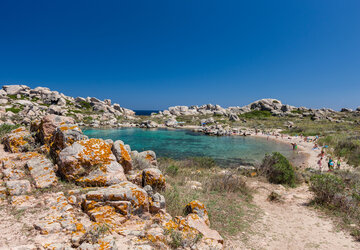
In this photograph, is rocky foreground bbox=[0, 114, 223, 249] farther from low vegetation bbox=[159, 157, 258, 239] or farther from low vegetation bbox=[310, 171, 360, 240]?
low vegetation bbox=[310, 171, 360, 240]

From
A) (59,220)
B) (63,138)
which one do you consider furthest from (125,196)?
(63,138)

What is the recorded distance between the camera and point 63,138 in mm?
6270

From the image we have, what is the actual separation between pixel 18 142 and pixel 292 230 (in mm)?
10289

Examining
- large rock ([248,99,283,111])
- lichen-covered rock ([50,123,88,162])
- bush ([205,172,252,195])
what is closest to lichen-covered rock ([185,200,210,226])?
bush ([205,172,252,195])

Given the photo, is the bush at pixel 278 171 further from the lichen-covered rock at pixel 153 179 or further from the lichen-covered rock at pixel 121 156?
the lichen-covered rock at pixel 121 156

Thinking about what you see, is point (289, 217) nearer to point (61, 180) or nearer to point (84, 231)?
point (84, 231)

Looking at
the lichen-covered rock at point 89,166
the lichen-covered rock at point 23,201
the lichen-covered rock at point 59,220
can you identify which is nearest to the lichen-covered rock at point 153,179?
the lichen-covered rock at point 89,166

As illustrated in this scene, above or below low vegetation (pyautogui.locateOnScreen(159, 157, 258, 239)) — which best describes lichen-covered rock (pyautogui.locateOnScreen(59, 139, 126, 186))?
above

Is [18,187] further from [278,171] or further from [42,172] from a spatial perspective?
[278,171]

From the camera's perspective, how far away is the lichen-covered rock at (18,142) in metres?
7.16

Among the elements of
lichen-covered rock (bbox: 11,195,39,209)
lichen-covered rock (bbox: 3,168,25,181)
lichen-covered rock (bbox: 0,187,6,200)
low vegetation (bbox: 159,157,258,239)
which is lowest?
low vegetation (bbox: 159,157,258,239)

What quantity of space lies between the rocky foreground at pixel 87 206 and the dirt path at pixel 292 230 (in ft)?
4.87

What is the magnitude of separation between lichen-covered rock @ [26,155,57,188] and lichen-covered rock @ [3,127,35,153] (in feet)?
6.71

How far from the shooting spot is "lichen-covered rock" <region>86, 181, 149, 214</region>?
404 cm
